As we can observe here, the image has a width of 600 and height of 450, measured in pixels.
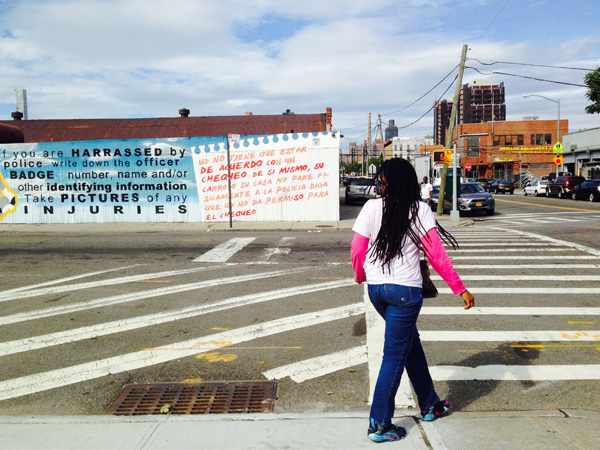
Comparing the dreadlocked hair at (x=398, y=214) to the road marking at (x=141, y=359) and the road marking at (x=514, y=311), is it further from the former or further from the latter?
the road marking at (x=514, y=311)

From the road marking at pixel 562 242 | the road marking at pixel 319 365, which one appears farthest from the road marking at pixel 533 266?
the road marking at pixel 319 365

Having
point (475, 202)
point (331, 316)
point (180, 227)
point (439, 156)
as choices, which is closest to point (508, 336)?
point (331, 316)

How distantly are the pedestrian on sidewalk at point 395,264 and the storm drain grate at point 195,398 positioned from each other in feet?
3.61

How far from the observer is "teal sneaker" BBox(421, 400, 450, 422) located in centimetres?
393

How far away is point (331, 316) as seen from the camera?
698cm

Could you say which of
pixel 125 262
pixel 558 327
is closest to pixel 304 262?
pixel 125 262

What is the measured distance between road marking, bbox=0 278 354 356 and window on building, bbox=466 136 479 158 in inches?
3008

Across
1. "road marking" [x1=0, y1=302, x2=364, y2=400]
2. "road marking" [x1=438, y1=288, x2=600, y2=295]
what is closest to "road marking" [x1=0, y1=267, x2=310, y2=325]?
"road marking" [x1=0, y1=302, x2=364, y2=400]

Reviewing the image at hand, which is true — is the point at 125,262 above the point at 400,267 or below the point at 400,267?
below

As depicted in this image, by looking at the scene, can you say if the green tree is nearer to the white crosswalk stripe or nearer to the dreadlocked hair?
the white crosswalk stripe

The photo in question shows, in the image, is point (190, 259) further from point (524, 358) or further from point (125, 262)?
point (524, 358)

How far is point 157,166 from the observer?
21.2 m

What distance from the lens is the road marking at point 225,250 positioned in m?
11.9

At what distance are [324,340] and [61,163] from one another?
18.7 m
